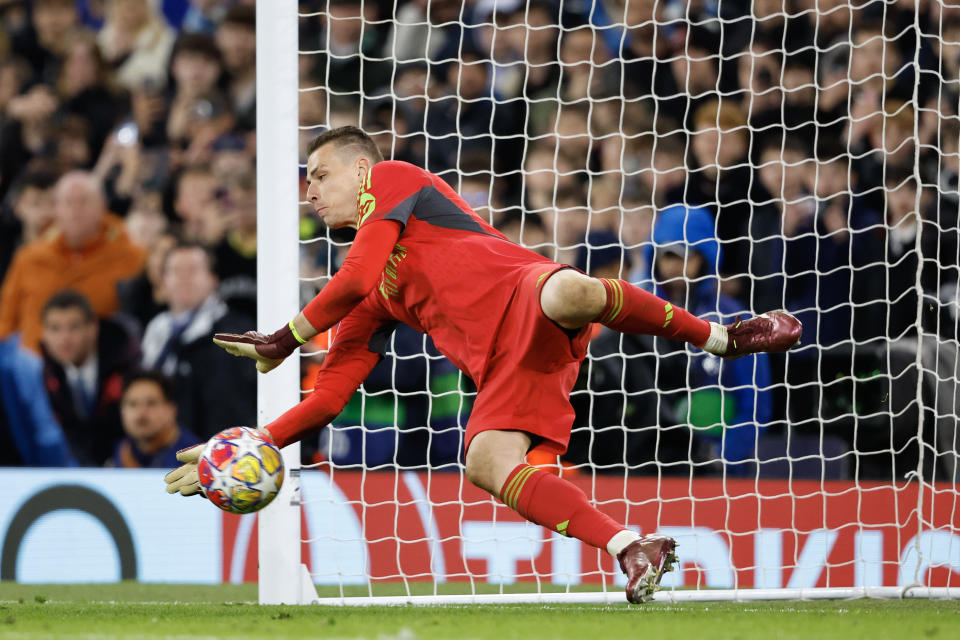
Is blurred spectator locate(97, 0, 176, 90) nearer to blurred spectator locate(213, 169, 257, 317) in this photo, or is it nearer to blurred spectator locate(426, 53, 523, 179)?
blurred spectator locate(213, 169, 257, 317)

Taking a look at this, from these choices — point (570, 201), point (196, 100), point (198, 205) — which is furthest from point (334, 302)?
point (196, 100)

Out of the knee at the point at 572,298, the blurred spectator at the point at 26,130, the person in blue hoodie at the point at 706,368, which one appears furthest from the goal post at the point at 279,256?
the blurred spectator at the point at 26,130

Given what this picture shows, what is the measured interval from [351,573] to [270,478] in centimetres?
164

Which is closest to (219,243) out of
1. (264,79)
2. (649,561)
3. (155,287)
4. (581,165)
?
(155,287)

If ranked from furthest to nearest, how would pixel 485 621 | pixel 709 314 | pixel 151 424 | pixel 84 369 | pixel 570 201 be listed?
1. pixel 84 369
2. pixel 151 424
3. pixel 570 201
4. pixel 709 314
5. pixel 485 621

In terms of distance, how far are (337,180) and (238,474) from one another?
3.36 feet

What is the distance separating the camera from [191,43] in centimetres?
767

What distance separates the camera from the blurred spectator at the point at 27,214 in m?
7.16

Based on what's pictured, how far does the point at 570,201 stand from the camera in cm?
619

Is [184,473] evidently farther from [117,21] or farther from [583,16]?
[117,21]

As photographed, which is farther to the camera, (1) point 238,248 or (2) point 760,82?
(1) point 238,248

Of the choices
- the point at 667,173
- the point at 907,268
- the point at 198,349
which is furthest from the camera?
the point at 198,349

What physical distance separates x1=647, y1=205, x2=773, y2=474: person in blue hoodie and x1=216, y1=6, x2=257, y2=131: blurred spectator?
3.03m

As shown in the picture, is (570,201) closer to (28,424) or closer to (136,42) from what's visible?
(28,424)
